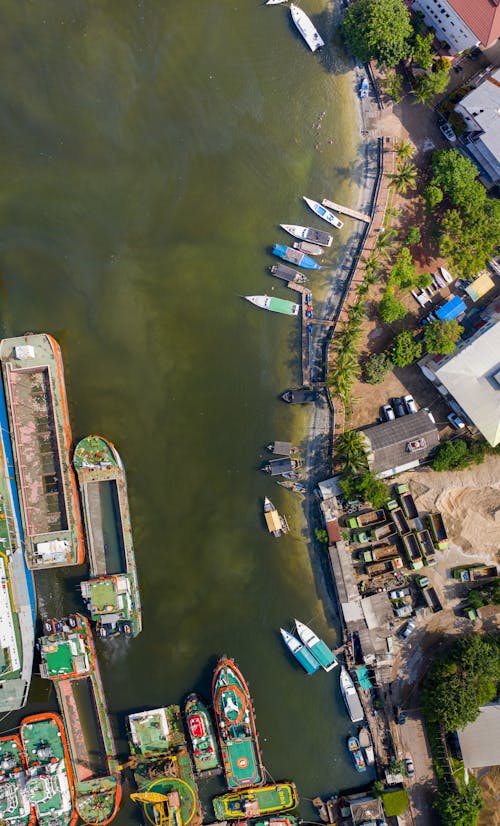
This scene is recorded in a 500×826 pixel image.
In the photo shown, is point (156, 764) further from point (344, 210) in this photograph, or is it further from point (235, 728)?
point (344, 210)

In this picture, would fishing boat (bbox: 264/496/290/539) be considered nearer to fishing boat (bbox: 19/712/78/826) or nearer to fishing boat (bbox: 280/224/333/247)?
fishing boat (bbox: 280/224/333/247)

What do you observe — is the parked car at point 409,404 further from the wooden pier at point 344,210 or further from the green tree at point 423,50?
the green tree at point 423,50

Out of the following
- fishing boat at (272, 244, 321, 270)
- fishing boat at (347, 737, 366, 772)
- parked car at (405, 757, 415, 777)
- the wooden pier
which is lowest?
parked car at (405, 757, 415, 777)

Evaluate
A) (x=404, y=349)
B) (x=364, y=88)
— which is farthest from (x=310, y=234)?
(x=364, y=88)

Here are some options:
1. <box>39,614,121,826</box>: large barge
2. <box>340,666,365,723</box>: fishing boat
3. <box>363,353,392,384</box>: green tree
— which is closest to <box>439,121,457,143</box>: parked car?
<box>363,353,392,384</box>: green tree

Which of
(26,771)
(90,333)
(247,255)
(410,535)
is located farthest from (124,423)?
(26,771)

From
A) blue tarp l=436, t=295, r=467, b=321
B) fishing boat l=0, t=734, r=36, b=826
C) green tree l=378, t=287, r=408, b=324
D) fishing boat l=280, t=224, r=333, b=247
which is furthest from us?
fishing boat l=280, t=224, r=333, b=247

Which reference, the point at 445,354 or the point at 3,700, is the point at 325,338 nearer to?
the point at 445,354
